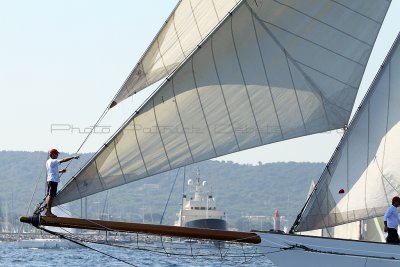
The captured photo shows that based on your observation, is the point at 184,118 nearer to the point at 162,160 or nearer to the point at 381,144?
the point at 162,160

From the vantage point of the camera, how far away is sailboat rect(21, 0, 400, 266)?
2272cm

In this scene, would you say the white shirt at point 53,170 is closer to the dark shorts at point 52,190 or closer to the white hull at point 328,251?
the dark shorts at point 52,190

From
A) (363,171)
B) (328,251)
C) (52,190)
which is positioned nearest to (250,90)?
(363,171)

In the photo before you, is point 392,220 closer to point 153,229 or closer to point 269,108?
point 269,108

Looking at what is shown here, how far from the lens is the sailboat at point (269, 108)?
22.7 metres

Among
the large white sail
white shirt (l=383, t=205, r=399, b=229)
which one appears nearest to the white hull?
white shirt (l=383, t=205, r=399, b=229)

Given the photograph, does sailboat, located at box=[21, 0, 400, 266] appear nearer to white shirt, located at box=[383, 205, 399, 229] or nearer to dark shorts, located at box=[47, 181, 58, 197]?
dark shorts, located at box=[47, 181, 58, 197]

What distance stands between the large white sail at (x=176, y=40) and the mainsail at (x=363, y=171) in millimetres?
3790

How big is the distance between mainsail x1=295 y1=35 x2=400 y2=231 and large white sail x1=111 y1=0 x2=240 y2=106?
3.79 metres

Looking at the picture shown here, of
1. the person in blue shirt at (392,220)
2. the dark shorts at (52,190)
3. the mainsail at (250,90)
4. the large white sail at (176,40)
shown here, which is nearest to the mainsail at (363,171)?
the person in blue shirt at (392,220)

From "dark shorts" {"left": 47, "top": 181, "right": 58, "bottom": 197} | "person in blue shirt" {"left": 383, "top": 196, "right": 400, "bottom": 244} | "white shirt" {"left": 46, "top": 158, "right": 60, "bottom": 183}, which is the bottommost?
"person in blue shirt" {"left": 383, "top": 196, "right": 400, "bottom": 244}

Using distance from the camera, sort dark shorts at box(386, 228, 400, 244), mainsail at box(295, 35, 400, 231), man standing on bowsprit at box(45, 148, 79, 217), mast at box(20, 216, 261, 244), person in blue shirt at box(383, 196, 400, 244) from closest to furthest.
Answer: man standing on bowsprit at box(45, 148, 79, 217) < mast at box(20, 216, 261, 244) < person in blue shirt at box(383, 196, 400, 244) < dark shorts at box(386, 228, 400, 244) < mainsail at box(295, 35, 400, 231)

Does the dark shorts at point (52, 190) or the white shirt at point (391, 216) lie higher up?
the dark shorts at point (52, 190)

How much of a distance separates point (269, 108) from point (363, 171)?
239 cm
